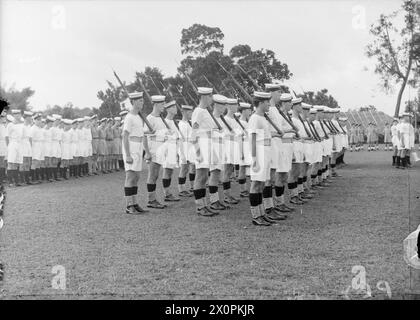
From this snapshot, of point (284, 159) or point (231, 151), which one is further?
point (231, 151)

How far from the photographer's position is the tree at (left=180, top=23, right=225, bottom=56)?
291 inches

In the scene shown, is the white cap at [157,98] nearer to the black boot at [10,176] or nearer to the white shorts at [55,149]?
the black boot at [10,176]

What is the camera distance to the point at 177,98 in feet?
41.1

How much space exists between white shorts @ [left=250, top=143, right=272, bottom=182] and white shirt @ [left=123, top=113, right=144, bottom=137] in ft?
7.72

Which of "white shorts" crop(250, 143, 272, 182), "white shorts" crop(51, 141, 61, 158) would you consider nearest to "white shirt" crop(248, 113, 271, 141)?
"white shorts" crop(250, 143, 272, 182)

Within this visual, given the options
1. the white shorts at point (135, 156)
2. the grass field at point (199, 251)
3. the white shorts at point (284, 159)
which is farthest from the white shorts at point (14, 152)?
the white shorts at point (284, 159)

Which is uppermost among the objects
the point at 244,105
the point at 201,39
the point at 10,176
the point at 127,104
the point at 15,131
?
the point at 201,39

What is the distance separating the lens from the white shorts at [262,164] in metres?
7.73

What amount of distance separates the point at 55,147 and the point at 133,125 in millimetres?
7767

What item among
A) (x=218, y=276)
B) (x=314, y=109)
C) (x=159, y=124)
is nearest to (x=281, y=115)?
(x=159, y=124)

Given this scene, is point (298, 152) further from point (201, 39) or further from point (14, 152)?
point (14, 152)

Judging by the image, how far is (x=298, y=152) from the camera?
400 inches

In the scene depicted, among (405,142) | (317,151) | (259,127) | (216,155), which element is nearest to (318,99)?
(317,151)
